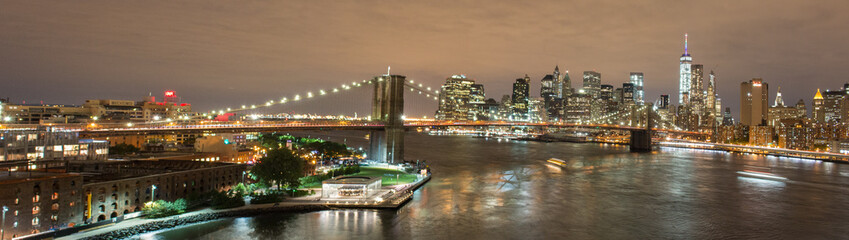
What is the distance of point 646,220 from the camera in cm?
2105

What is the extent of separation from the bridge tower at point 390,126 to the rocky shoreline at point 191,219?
654 inches

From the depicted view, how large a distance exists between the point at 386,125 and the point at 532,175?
1151 centimetres

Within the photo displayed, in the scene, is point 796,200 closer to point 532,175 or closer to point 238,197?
point 532,175

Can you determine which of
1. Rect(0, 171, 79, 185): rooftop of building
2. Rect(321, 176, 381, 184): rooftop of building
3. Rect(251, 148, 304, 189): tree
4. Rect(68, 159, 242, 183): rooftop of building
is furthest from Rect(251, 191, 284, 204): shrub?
Rect(0, 171, 79, 185): rooftop of building

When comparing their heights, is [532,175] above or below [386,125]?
below

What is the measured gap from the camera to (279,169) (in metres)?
23.7

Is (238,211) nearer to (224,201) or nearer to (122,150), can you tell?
(224,201)

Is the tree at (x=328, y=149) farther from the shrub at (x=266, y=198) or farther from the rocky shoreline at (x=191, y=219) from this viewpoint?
the rocky shoreline at (x=191, y=219)

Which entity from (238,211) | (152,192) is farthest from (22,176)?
(238,211)

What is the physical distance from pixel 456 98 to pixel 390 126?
250 feet

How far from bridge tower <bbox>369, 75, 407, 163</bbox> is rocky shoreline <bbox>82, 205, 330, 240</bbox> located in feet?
54.5

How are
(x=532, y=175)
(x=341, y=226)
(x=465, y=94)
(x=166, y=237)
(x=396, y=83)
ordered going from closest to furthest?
(x=166, y=237)
(x=341, y=226)
(x=532, y=175)
(x=396, y=83)
(x=465, y=94)

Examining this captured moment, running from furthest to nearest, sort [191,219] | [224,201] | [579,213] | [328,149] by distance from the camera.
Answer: [328,149] < [579,213] < [224,201] < [191,219]

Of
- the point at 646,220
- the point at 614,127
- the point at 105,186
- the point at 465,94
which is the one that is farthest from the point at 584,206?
the point at 465,94
